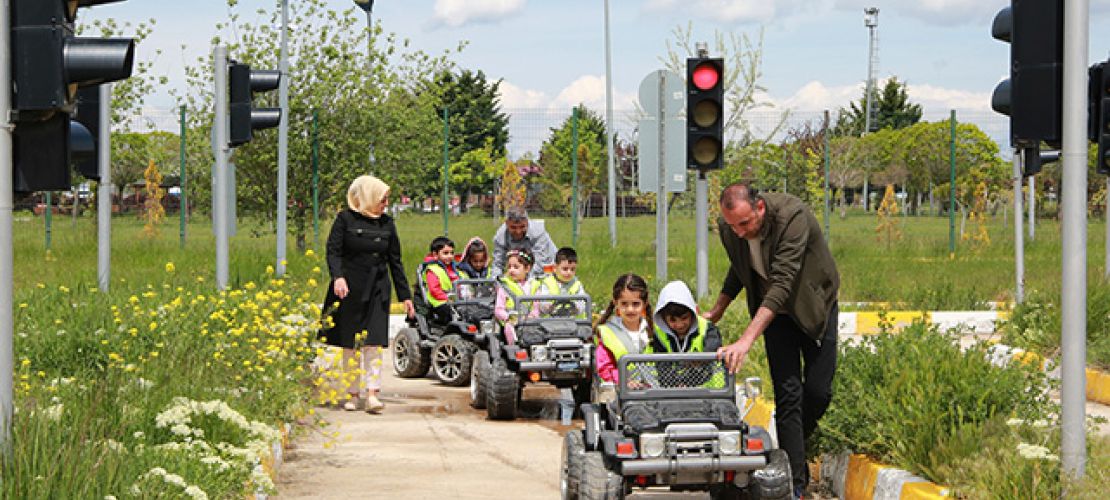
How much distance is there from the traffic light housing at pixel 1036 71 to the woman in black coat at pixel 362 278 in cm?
611

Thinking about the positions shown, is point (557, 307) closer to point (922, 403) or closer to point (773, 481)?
point (922, 403)

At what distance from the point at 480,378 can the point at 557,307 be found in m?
0.88

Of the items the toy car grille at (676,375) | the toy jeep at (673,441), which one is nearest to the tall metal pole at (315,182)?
the toy jeep at (673,441)

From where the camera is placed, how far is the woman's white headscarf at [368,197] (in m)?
11.9

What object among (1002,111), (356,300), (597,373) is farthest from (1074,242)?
(356,300)

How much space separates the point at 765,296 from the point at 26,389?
384 centimetres

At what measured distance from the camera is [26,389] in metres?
8.04

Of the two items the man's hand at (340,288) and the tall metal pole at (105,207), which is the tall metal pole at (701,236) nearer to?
the man's hand at (340,288)

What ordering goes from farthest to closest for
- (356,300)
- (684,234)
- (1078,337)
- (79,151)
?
1. (684,234)
2. (356,300)
3. (79,151)
4. (1078,337)

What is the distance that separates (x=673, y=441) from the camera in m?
6.70

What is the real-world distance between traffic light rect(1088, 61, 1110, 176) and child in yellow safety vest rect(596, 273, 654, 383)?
3.06 meters

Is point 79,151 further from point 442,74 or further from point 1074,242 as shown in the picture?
point 442,74

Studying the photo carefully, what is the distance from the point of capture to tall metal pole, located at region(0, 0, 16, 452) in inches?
231

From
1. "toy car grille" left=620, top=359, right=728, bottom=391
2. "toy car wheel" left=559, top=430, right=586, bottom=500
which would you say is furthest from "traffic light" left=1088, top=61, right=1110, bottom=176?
"toy car wheel" left=559, top=430, right=586, bottom=500
